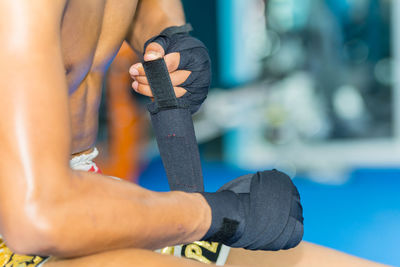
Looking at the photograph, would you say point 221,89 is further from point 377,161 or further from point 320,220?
point 320,220

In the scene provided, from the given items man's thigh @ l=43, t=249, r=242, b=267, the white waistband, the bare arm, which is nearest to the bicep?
the bare arm

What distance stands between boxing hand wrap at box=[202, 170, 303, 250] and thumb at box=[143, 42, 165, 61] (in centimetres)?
34

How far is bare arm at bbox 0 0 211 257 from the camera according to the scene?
0.65 meters

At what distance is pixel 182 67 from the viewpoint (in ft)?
3.58

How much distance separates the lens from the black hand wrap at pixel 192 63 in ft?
3.60

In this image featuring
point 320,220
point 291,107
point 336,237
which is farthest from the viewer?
point 291,107

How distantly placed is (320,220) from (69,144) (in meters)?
2.59

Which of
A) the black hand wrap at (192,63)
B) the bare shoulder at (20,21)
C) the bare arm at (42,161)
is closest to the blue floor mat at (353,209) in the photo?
the black hand wrap at (192,63)

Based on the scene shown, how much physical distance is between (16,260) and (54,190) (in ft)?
0.99

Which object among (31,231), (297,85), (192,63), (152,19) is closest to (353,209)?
(297,85)

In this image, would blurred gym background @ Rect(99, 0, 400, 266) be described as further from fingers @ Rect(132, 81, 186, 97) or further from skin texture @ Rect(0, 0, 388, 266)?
skin texture @ Rect(0, 0, 388, 266)

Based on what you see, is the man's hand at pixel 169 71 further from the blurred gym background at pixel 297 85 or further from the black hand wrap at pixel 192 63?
the blurred gym background at pixel 297 85

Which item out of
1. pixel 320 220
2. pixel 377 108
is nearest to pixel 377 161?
pixel 377 108

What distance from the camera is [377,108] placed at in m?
5.30
